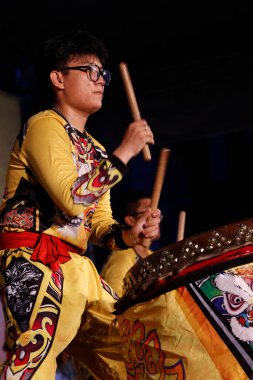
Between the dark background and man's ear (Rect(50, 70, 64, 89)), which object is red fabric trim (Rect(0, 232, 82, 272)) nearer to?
man's ear (Rect(50, 70, 64, 89))

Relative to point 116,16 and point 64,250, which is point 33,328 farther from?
point 116,16

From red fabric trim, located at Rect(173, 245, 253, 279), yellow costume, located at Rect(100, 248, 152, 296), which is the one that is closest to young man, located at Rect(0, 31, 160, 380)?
red fabric trim, located at Rect(173, 245, 253, 279)

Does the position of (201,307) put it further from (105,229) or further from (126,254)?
(126,254)

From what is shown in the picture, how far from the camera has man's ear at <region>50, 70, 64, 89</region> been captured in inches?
85.4

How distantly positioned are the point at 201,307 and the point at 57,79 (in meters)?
0.93

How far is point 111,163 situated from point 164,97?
3145mm

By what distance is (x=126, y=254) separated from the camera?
3.54 m

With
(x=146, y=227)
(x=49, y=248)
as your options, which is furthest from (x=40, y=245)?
(x=146, y=227)

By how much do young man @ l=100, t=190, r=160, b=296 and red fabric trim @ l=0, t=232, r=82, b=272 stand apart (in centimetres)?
134

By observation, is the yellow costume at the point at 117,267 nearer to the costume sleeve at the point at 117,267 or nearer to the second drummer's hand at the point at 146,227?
the costume sleeve at the point at 117,267

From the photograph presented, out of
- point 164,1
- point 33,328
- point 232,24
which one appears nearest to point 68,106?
point 33,328

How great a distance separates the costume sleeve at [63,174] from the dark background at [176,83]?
96.1 inches

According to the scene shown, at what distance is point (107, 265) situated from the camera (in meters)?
3.53

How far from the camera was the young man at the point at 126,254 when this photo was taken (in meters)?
3.41
